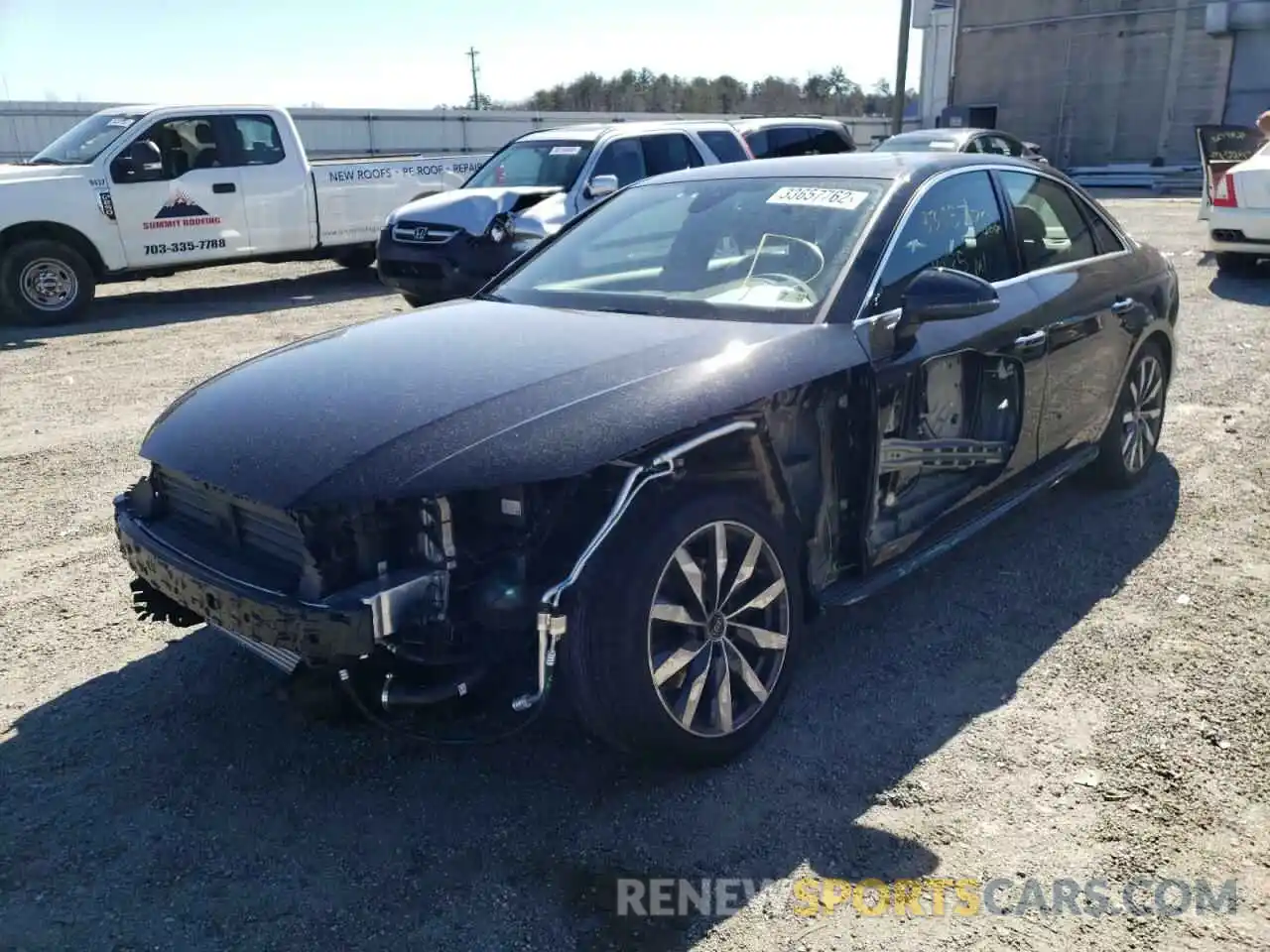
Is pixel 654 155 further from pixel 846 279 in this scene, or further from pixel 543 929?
pixel 543 929

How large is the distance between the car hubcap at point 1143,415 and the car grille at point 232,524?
4036mm

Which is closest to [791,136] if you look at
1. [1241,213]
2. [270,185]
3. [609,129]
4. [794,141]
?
[794,141]

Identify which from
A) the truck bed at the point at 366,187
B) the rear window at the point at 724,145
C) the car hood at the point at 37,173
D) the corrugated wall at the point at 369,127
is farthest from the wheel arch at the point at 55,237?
the corrugated wall at the point at 369,127

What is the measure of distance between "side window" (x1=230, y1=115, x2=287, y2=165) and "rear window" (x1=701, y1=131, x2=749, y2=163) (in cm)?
480

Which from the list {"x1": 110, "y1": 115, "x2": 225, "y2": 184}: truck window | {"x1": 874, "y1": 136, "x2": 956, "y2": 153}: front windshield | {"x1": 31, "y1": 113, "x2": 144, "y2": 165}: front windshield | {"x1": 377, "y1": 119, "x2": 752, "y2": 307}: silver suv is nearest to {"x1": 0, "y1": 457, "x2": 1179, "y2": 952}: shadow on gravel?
{"x1": 377, "y1": 119, "x2": 752, "y2": 307}: silver suv

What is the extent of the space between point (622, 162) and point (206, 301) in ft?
17.1

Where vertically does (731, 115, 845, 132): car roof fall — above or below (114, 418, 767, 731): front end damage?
above

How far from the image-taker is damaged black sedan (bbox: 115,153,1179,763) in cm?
267

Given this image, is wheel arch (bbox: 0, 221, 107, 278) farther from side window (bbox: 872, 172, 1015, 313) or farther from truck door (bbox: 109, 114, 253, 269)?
side window (bbox: 872, 172, 1015, 313)

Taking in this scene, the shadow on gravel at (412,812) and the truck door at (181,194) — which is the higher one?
the truck door at (181,194)

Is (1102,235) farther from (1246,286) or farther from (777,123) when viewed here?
(777,123)

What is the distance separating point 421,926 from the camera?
250cm

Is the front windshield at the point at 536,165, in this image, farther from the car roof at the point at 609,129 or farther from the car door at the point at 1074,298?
the car door at the point at 1074,298

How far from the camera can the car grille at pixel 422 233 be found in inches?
394
